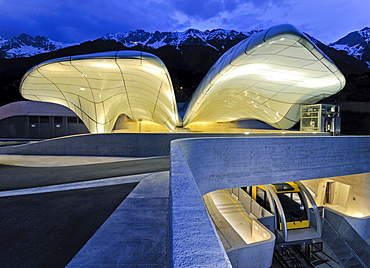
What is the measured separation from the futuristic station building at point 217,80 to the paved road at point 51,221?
8709mm

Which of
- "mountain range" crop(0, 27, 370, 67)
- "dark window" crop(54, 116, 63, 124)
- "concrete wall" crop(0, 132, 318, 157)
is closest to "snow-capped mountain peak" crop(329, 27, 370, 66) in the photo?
"mountain range" crop(0, 27, 370, 67)

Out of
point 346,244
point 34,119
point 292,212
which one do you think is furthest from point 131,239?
point 34,119

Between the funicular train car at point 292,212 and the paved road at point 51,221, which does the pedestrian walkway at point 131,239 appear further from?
the funicular train car at point 292,212

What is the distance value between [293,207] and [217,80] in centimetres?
1074

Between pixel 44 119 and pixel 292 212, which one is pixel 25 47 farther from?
pixel 292 212

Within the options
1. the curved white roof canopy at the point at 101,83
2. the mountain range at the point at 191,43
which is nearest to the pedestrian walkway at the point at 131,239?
the curved white roof canopy at the point at 101,83

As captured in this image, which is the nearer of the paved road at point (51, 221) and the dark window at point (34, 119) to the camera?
the paved road at point (51, 221)

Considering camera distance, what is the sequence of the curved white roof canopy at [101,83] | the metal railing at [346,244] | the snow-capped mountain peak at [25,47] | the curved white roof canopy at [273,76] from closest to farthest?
the curved white roof canopy at [273,76]
the curved white roof canopy at [101,83]
the metal railing at [346,244]
the snow-capped mountain peak at [25,47]

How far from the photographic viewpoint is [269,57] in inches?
452

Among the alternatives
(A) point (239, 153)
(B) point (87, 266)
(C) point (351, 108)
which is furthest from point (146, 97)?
(C) point (351, 108)

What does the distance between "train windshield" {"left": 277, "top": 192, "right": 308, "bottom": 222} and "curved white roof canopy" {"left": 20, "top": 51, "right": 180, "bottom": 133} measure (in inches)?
459

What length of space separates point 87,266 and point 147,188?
283cm

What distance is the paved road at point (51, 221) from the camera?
2408 millimetres

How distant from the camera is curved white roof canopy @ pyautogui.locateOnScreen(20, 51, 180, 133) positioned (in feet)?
38.6
